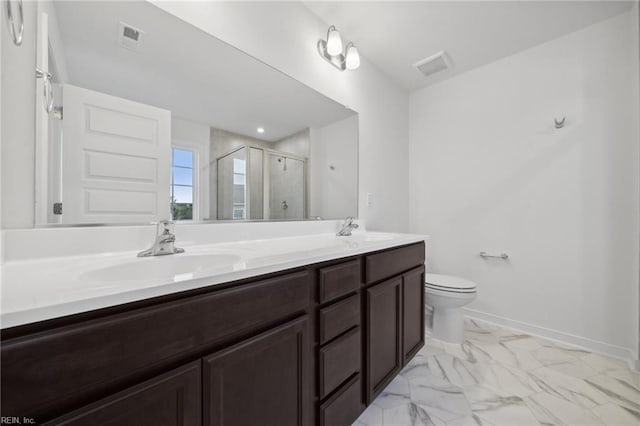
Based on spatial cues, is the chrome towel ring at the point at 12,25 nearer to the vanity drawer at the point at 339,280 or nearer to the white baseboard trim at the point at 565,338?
the vanity drawer at the point at 339,280

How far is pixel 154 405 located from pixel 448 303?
72.4 inches

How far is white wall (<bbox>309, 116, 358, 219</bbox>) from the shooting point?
1.67 m

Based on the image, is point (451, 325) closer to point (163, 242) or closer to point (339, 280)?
point (339, 280)

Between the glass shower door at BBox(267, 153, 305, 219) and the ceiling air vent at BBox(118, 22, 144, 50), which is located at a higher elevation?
the ceiling air vent at BBox(118, 22, 144, 50)

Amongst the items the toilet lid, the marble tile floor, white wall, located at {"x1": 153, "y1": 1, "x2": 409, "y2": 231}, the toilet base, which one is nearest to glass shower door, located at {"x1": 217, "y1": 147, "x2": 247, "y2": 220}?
white wall, located at {"x1": 153, "y1": 1, "x2": 409, "y2": 231}

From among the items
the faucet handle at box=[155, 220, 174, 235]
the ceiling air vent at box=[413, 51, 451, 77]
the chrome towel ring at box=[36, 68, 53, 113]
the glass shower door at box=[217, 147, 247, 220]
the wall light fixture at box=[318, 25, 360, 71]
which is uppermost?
the ceiling air vent at box=[413, 51, 451, 77]

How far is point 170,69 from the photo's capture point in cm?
105

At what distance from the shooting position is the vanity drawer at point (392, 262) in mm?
1134

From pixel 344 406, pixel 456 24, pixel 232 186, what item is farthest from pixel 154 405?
pixel 456 24

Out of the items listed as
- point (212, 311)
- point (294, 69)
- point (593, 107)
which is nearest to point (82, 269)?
point (212, 311)

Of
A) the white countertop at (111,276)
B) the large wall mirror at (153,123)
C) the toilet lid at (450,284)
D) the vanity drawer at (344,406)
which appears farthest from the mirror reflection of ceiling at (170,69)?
the toilet lid at (450,284)

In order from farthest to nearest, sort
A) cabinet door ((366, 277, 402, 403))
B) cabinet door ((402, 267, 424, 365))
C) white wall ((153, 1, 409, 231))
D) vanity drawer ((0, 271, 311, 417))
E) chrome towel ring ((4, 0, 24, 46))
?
cabinet door ((402, 267, 424, 365)) < white wall ((153, 1, 409, 231)) < cabinet door ((366, 277, 402, 403)) < chrome towel ring ((4, 0, 24, 46)) < vanity drawer ((0, 271, 311, 417))

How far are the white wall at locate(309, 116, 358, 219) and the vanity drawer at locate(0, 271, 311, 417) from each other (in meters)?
1.06

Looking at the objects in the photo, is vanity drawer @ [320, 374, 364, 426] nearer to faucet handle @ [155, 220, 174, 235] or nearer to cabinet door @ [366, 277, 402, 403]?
cabinet door @ [366, 277, 402, 403]
